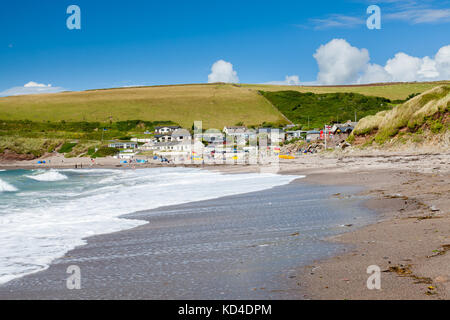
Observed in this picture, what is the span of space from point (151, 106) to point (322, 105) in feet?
216

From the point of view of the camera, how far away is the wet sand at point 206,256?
21.5ft

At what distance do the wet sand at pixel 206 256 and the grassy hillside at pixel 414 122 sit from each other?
2785 centimetres

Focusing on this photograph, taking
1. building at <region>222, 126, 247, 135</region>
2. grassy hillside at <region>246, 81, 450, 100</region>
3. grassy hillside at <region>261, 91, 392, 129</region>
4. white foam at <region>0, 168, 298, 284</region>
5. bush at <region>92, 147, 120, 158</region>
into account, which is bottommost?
white foam at <region>0, 168, 298, 284</region>

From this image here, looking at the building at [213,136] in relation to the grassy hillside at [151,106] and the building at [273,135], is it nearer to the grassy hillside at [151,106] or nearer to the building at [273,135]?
the grassy hillside at [151,106]

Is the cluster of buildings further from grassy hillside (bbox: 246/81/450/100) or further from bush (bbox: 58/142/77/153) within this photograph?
grassy hillside (bbox: 246/81/450/100)

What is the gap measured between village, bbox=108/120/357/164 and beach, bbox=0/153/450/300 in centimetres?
4586

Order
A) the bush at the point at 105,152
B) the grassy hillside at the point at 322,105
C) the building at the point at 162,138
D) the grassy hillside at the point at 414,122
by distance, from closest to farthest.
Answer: the grassy hillside at the point at 414,122, the bush at the point at 105,152, the building at the point at 162,138, the grassy hillside at the point at 322,105

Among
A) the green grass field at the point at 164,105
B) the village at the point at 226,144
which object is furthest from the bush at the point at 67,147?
the green grass field at the point at 164,105

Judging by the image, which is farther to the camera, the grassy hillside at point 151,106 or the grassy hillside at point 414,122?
the grassy hillside at point 151,106

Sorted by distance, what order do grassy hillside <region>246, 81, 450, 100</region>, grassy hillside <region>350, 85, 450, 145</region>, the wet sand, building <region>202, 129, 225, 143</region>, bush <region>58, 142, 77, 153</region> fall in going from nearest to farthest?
the wet sand, grassy hillside <region>350, 85, 450, 145</region>, bush <region>58, 142, 77, 153</region>, building <region>202, 129, 225, 143</region>, grassy hillside <region>246, 81, 450, 100</region>

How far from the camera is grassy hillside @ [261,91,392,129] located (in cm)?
12001

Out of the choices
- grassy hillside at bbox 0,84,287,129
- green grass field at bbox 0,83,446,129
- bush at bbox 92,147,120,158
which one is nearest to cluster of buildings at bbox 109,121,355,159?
bush at bbox 92,147,120,158

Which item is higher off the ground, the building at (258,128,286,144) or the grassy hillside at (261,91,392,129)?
the grassy hillside at (261,91,392,129)

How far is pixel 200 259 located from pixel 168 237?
2.92 metres
